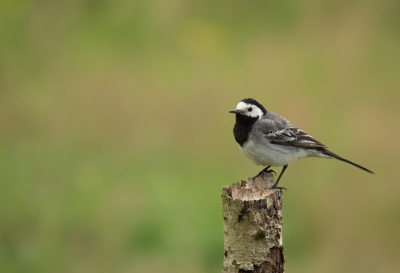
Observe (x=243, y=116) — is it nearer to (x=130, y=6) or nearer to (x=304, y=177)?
(x=304, y=177)

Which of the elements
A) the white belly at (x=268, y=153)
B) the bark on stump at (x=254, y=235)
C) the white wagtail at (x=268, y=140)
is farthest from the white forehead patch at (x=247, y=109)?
the bark on stump at (x=254, y=235)

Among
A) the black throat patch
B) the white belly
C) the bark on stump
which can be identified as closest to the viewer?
the bark on stump

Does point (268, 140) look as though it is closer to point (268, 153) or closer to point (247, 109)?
point (268, 153)

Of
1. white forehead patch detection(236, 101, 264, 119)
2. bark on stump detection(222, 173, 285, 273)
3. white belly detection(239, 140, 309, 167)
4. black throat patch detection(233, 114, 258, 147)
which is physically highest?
white forehead patch detection(236, 101, 264, 119)

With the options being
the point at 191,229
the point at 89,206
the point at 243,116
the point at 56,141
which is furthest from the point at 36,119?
the point at 243,116

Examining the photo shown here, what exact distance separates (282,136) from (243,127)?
55cm

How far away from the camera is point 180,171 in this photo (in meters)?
8.95

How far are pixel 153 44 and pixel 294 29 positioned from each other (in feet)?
10.9

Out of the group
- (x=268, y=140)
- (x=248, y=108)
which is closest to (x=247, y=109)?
(x=248, y=108)

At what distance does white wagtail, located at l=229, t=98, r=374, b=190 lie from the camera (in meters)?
5.50

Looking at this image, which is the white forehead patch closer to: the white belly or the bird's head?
the bird's head

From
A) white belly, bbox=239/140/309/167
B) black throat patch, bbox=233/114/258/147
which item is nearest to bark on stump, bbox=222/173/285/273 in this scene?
white belly, bbox=239/140/309/167

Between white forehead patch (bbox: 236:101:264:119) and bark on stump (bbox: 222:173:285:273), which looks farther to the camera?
white forehead patch (bbox: 236:101:264:119)

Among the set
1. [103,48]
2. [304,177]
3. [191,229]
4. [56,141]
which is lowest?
[191,229]
